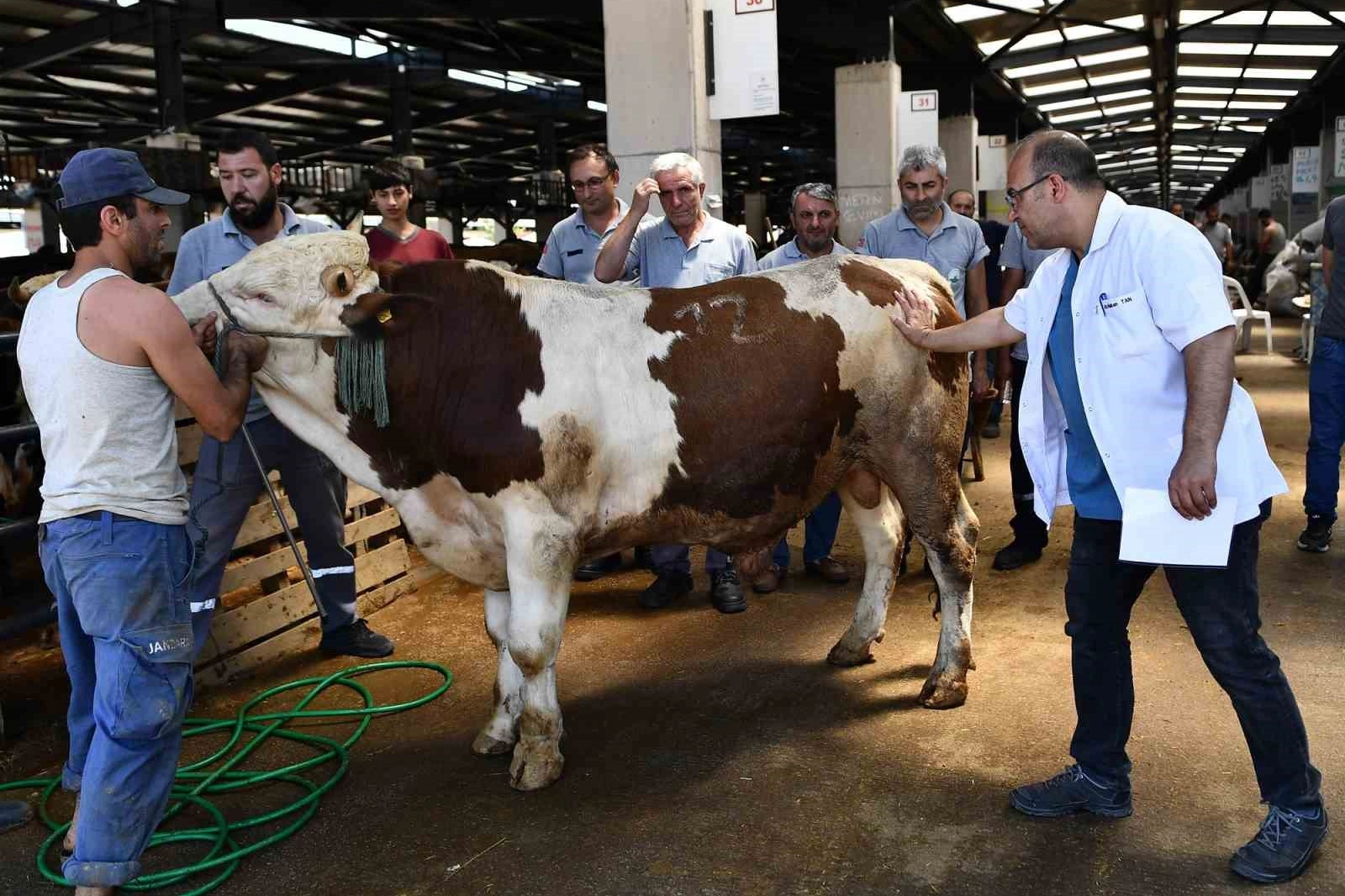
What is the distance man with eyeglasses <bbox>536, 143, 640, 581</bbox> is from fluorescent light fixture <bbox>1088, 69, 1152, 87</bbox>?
1651 centimetres

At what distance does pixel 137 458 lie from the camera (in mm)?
2938

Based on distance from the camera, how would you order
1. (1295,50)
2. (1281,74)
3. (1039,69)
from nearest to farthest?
(1295,50) < (1039,69) < (1281,74)

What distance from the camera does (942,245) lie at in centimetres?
549

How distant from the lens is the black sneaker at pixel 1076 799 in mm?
3291

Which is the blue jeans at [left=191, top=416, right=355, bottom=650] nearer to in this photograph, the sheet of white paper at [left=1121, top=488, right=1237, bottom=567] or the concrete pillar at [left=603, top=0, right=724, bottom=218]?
the sheet of white paper at [left=1121, top=488, right=1237, bottom=567]

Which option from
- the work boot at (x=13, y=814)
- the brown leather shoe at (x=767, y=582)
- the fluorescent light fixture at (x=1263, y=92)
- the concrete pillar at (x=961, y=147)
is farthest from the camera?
the fluorescent light fixture at (x=1263, y=92)

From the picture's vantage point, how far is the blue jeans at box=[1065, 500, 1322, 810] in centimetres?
290

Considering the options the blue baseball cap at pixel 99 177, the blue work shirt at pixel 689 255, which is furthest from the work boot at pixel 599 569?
the blue baseball cap at pixel 99 177

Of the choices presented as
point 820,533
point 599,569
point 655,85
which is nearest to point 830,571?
point 820,533

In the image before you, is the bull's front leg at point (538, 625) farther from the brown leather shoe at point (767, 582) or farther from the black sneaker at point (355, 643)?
the brown leather shoe at point (767, 582)

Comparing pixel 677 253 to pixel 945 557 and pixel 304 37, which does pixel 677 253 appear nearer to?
pixel 945 557

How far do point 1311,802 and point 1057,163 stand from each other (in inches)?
70.9

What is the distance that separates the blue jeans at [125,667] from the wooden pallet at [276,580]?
1724mm

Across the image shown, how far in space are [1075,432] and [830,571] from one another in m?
2.75
